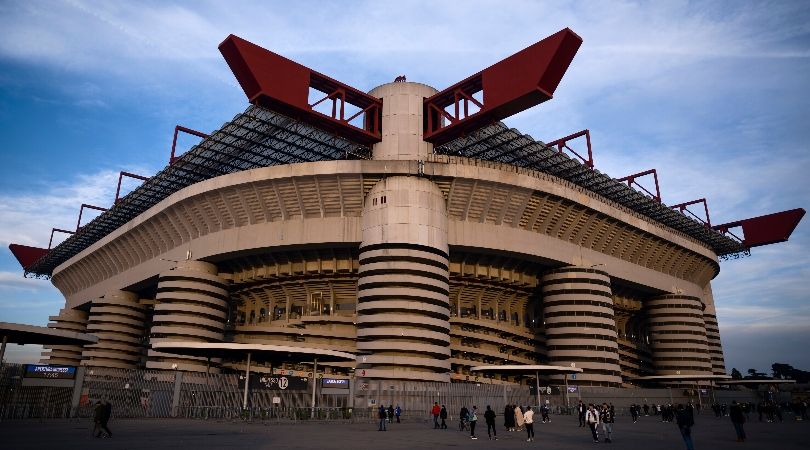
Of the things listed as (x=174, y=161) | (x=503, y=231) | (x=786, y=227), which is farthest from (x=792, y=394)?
(x=174, y=161)

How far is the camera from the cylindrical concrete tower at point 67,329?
82188 millimetres

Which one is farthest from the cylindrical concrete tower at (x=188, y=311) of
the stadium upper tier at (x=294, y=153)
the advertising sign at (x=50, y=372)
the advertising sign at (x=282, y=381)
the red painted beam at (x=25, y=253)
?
the red painted beam at (x=25, y=253)

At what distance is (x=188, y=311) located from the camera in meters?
57.2

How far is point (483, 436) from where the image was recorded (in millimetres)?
26047

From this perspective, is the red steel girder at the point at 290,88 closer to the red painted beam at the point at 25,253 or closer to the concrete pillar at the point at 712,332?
the concrete pillar at the point at 712,332

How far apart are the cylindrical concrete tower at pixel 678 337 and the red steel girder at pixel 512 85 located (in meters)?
42.6

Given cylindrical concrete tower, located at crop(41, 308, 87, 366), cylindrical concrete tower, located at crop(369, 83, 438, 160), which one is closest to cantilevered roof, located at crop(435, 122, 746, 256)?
cylindrical concrete tower, located at crop(369, 83, 438, 160)

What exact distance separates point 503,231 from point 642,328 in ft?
123

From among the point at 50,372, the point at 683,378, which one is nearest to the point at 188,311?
the point at 50,372

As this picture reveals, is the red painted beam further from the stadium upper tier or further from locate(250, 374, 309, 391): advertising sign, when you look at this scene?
locate(250, 374, 309, 391): advertising sign

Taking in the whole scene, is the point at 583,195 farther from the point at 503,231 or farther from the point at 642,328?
the point at 642,328

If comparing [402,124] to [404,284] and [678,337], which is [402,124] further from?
[678,337]

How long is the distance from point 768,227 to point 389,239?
71098mm

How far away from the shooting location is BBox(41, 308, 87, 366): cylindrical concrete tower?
8219 centimetres
